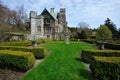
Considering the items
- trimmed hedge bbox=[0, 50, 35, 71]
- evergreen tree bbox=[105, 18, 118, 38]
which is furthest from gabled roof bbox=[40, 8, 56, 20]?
trimmed hedge bbox=[0, 50, 35, 71]

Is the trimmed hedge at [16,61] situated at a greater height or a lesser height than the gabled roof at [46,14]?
lesser

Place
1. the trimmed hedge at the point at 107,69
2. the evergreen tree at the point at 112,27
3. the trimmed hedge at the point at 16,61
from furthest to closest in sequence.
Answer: the evergreen tree at the point at 112,27
the trimmed hedge at the point at 16,61
the trimmed hedge at the point at 107,69

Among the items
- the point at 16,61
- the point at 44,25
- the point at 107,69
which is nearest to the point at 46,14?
the point at 44,25

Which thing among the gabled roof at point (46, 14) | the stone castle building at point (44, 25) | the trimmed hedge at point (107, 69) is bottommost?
the trimmed hedge at point (107, 69)

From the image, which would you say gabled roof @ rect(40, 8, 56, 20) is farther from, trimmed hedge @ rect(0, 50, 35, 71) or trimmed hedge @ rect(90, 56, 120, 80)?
trimmed hedge @ rect(90, 56, 120, 80)

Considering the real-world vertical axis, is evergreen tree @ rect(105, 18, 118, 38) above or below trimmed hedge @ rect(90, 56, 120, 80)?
above

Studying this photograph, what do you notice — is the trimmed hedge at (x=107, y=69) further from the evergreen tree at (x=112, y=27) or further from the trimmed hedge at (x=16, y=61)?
the evergreen tree at (x=112, y=27)

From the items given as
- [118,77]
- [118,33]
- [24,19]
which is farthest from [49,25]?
[118,77]

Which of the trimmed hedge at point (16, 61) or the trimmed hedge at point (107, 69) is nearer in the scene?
the trimmed hedge at point (107, 69)

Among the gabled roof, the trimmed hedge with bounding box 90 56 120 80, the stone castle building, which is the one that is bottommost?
the trimmed hedge with bounding box 90 56 120 80

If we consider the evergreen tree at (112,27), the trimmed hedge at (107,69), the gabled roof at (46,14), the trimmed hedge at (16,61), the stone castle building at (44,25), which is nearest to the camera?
the trimmed hedge at (107,69)

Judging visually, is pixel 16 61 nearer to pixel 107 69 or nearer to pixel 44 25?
pixel 107 69

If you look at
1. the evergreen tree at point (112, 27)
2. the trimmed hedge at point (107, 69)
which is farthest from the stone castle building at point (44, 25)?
the trimmed hedge at point (107, 69)

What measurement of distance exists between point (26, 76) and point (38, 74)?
2.42 ft
